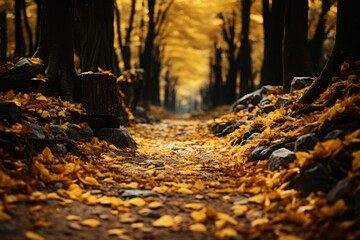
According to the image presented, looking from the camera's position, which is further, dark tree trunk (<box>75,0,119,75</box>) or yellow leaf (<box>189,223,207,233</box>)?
dark tree trunk (<box>75,0,119,75</box>)

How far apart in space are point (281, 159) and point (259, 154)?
0.85m

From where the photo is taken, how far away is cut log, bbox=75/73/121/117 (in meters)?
5.95

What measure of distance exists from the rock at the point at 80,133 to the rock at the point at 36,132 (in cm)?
90

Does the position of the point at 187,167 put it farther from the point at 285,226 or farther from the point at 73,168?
the point at 285,226

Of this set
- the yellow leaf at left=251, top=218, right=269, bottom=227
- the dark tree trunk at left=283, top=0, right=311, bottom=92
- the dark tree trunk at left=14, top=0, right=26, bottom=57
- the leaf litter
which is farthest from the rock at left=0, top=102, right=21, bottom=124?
the dark tree trunk at left=14, top=0, right=26, bottom=57

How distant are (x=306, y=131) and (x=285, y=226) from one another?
1.94 metres

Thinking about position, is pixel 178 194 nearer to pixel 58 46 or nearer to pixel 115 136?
pixel 115 136

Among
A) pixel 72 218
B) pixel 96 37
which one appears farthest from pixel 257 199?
pixel 96 37

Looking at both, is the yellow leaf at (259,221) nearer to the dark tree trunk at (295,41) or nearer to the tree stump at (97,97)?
the tree stump at (97,97)

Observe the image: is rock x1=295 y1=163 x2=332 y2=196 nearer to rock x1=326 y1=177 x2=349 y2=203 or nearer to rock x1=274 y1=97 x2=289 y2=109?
rock x1=326 y1=177 x2=349 y2=203

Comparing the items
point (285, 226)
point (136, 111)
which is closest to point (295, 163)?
point (285, 226)

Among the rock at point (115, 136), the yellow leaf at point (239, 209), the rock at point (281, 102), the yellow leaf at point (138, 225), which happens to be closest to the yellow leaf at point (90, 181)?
the yellow leaf at point (138, 225)

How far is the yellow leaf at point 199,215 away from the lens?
268cm

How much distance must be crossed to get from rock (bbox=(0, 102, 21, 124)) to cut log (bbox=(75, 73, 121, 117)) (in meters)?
1.97
